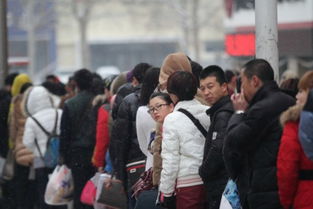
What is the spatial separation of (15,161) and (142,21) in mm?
57587

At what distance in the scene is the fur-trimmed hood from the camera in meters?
6.66

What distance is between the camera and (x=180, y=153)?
26.8 ft

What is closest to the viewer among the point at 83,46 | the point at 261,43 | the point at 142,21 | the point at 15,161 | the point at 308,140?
the point at 308,140

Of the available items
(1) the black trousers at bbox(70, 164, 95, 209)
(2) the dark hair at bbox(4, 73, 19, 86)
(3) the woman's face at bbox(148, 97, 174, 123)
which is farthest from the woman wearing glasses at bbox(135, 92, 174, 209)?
(2) the dark hair at bbox(4, 73, 19, 86)

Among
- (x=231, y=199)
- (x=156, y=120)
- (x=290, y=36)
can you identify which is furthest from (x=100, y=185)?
(x=290, y=36)

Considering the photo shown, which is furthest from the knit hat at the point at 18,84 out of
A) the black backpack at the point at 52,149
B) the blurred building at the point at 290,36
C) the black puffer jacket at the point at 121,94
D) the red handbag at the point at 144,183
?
the blurred building at the point at 290,36

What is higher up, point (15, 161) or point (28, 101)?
point (28, 101)

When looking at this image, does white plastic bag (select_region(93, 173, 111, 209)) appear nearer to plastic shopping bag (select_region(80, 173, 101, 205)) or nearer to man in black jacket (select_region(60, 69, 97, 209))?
plastic shopping bag (select_region(80, 173, 101, 205))

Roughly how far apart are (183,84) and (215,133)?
70 cm

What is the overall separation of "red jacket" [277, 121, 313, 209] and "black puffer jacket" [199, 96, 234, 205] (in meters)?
1.01

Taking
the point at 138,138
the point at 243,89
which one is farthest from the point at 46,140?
the point at 243,89

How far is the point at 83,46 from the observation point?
2281 inches

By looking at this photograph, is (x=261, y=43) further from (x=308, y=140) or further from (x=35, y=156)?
(x=35, y=156)

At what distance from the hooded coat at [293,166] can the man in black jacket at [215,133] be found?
101 centimetres
